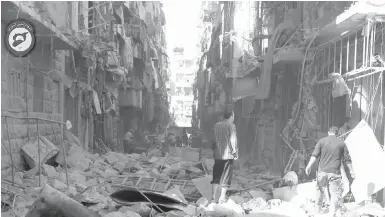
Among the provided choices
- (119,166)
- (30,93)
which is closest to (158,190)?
(119,166)

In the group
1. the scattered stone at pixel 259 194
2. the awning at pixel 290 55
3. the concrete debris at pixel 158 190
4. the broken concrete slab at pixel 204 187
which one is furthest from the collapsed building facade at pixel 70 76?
the awning at pixel 290 55

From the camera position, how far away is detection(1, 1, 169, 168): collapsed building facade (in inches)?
352

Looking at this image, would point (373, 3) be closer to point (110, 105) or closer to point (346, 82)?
point (346, 82)

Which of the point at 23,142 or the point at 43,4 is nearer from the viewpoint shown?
the point at 23,142

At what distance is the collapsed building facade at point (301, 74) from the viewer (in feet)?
29.8

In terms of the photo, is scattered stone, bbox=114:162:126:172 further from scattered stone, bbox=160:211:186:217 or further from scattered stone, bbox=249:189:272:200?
scattered stone, bbox=160:211:186:217

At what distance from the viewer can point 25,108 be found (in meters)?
9.79

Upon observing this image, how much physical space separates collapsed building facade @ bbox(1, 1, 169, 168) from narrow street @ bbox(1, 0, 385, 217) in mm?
57

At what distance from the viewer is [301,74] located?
474 inches

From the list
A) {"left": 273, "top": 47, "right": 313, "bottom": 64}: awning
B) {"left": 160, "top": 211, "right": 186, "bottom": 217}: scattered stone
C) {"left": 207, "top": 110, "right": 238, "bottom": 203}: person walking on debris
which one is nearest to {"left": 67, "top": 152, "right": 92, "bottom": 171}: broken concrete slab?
{"left": 207, "top": 110, "right": 238, "bottom": 203}: person walking on debris

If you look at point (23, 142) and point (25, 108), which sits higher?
point (25, 108)

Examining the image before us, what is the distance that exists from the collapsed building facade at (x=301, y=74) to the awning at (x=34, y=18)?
6.52 m

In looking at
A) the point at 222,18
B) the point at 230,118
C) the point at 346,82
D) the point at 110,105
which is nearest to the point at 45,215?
the point at 230,118

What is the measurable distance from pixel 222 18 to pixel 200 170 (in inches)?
817
